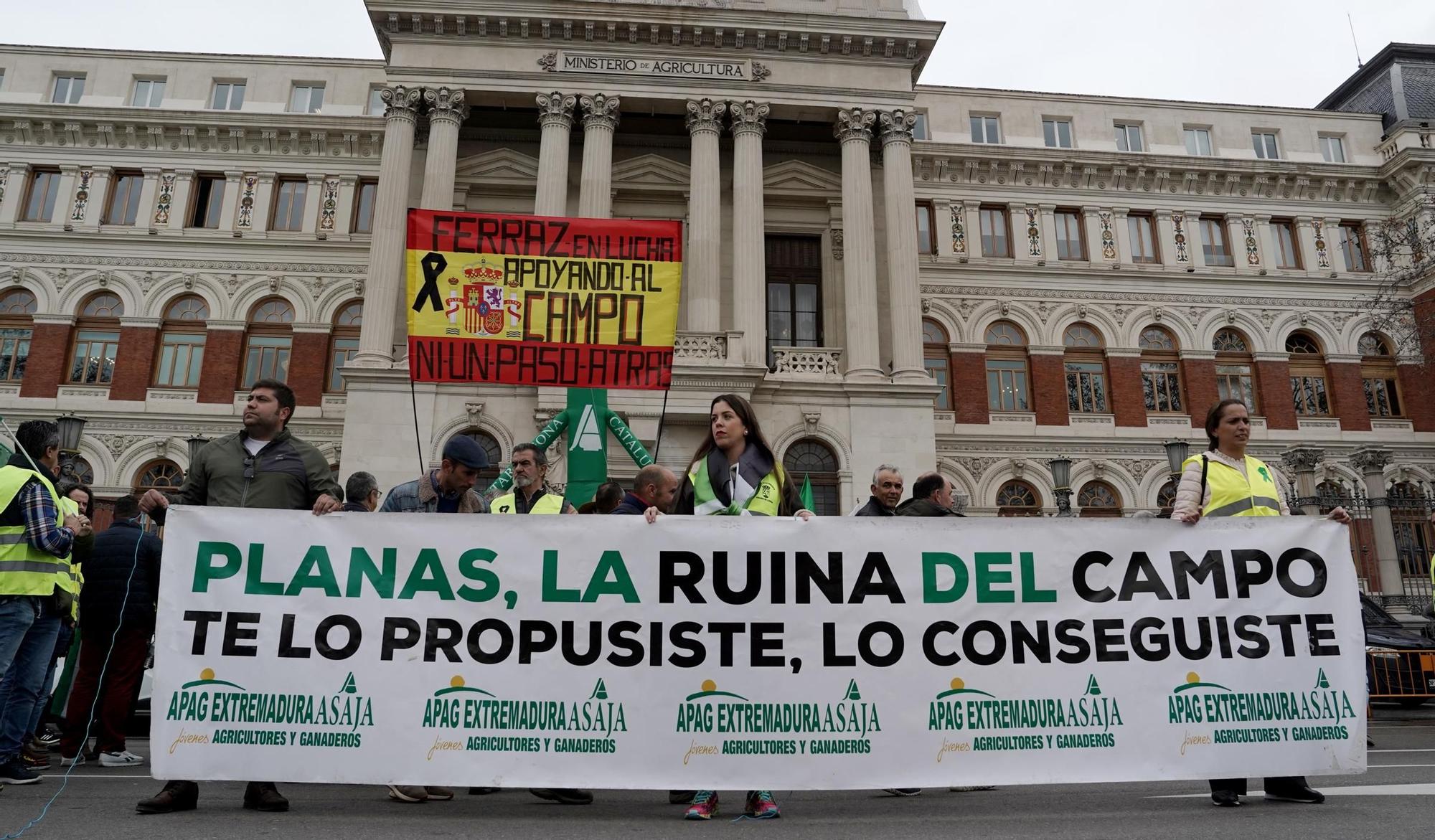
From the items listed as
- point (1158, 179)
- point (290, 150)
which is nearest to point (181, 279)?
point (290, 150)

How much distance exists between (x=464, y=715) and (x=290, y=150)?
28.4 m

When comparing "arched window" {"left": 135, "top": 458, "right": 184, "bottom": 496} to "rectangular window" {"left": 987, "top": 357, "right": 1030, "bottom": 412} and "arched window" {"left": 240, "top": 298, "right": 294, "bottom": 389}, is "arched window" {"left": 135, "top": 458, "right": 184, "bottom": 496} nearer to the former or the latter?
"arched window" {"left": 240, "top": 298, "right": 294, "bottom": 389}

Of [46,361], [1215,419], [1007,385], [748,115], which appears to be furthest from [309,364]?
[1215,419]

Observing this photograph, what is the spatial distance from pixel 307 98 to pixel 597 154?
12196mm

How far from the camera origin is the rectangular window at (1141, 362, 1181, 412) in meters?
29.3

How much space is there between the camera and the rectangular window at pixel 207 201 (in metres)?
28.3

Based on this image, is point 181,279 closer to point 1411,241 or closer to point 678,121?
point 678,121

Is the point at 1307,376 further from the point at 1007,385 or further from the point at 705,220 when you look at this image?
the point at 705,220

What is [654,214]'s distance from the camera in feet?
89.6

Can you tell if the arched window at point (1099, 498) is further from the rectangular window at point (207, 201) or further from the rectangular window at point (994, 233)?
the rectangular window at point (207, 201)

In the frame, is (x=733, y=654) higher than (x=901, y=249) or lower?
lower

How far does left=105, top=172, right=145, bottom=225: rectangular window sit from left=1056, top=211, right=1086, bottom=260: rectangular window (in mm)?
29333

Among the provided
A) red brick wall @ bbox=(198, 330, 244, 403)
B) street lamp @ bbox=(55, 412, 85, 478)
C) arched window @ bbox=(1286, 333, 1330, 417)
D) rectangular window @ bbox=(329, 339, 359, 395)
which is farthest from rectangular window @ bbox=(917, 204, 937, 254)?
street lamp @ bbox=(55, 412, 85, 478)

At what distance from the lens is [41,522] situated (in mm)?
5879
